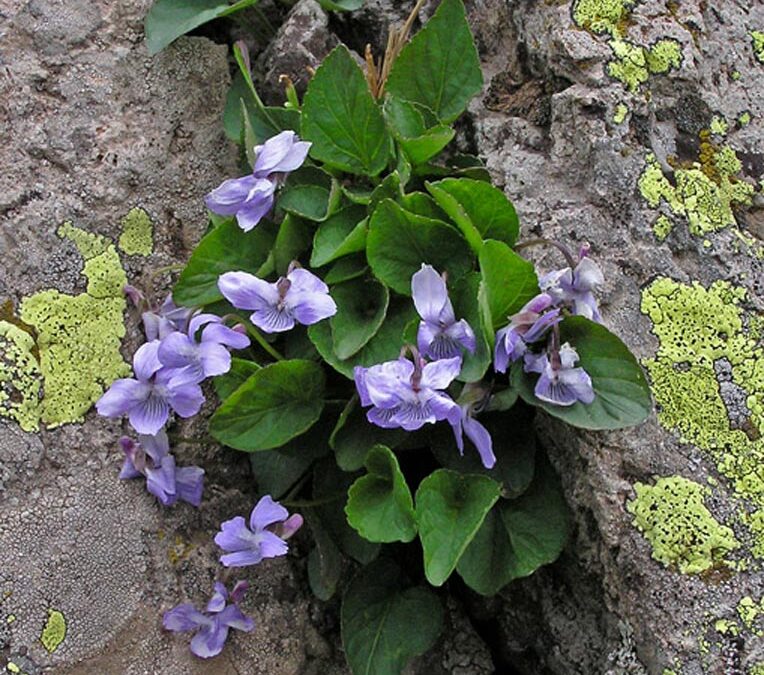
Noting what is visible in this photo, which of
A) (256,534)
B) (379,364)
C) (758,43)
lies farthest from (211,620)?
(758,43)

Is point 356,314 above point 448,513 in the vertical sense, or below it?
above

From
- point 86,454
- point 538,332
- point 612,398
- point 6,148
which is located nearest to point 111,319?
point 86,454

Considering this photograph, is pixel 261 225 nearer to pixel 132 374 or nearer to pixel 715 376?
pixel 132 374

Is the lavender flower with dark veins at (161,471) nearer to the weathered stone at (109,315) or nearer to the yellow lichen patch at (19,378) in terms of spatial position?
the weathered stone at (109,315)

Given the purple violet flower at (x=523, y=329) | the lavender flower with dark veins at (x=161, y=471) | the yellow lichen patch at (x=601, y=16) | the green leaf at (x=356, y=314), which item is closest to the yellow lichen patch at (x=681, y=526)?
the purple violet flower at (x=523, y=329)

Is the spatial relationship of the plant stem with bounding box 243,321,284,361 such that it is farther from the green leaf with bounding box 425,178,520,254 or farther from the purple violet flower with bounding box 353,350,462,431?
the green leaf with bounding box 425,178,520,254

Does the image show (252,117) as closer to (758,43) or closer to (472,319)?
(472,319)

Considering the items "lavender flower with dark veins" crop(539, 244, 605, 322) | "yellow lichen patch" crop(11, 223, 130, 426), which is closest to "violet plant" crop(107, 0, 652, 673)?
"lavender flower with dark veins" crop(539, 244, 605, 322)
